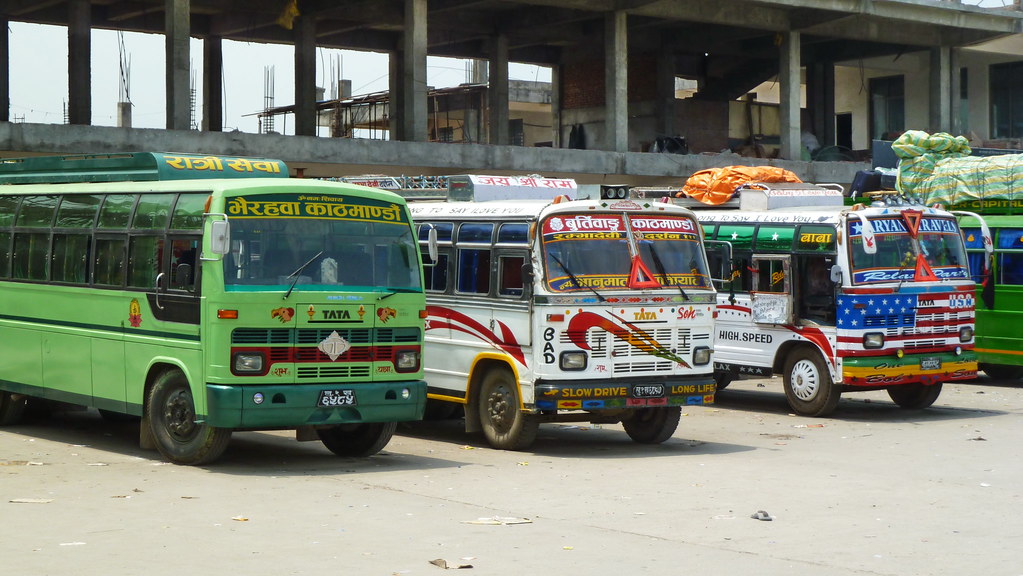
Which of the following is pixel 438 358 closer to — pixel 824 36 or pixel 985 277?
pixel 985 277

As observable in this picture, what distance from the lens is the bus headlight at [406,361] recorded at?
40.6 ft

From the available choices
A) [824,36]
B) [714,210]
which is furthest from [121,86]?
[714,210]

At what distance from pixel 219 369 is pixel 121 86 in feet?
140

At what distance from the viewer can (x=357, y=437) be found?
1313 cm

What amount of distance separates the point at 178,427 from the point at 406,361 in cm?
217

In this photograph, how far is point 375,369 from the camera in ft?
40.1

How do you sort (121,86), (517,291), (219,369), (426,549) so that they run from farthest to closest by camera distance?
(121,86) → (517,291) → (219,369) → (426,549)

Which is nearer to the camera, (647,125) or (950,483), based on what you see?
(950,483)

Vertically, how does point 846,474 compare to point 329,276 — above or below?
below

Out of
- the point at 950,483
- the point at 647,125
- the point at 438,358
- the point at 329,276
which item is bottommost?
the point at 950,483

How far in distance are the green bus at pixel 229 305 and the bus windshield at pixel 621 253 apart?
162 centimetres

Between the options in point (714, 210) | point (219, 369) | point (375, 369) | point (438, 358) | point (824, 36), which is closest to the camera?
point (219, 369)

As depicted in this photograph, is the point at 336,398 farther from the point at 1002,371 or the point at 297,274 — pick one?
the point at 1002,371

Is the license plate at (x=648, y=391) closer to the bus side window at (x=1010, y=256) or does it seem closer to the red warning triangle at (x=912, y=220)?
the red warning triangle at (x=912, y=220)
